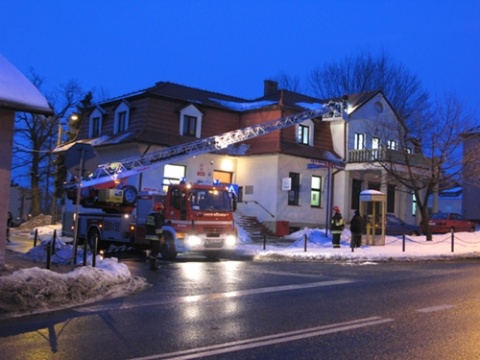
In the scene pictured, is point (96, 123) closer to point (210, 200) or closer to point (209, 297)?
point (210, 200)

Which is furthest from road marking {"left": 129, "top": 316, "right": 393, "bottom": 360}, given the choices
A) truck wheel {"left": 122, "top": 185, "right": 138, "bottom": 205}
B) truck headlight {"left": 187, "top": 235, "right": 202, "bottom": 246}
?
truck wheel {"left": 122, "top": 185, "right": 138, "bottom": 205}

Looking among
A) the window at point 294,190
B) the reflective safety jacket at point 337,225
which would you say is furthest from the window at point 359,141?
the reflective safety jacket at point 337,225

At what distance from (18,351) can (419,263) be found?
48.7 ft

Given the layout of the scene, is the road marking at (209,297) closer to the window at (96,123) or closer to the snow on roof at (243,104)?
the snow on roof at (243,104)

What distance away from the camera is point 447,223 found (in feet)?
106

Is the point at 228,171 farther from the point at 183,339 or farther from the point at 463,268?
the point at 183,339

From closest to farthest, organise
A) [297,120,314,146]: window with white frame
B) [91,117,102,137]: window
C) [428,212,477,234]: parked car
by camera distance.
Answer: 1. [428,212,477,234]: parked car
2. [297,120,314,146]: window with white frame
3. [91,117,102,137]: window

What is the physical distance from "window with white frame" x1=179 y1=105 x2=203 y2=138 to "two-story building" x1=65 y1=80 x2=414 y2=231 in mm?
56

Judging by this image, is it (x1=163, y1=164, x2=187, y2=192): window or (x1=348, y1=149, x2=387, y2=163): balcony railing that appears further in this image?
(x1=348, y1=149, x2=387, y2=163): balcony railing

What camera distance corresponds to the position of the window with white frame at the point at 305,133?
32.4 m

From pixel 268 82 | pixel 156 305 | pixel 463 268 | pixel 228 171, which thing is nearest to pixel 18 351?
pixel 156 305

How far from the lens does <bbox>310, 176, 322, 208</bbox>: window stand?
32.9 m

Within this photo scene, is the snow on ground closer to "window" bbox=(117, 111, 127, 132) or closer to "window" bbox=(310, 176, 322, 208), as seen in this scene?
"window" bbox=(310, 176, 322, 208)

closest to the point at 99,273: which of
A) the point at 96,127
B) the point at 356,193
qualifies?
the point at 96,127
